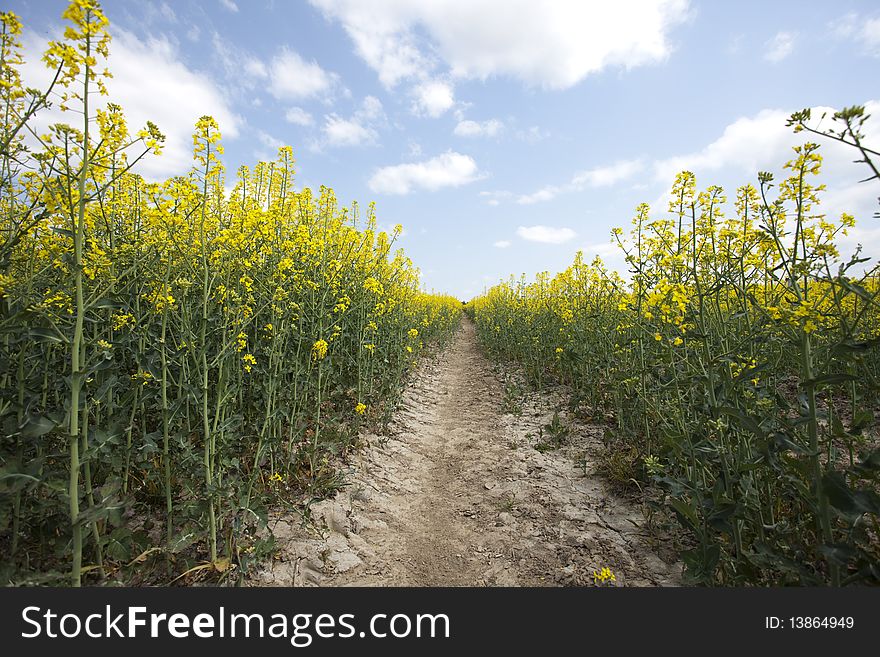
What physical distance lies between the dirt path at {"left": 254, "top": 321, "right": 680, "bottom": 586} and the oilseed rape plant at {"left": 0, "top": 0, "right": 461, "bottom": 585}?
1.47 feet

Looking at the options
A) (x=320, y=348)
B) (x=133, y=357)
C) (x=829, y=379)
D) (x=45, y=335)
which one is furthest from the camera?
(x=320, y=348)

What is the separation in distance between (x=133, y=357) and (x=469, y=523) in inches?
137

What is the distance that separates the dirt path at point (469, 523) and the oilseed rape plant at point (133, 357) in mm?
449

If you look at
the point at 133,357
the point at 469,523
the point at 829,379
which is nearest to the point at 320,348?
the point at 133,357

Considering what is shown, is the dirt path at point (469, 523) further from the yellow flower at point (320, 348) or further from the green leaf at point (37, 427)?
the green leaf at point (37, 427)

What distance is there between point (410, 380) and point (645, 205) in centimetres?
641

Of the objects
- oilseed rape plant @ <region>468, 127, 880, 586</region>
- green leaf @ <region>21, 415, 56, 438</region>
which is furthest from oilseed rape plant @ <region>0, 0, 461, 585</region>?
oilseed rape plant @ <region>468, 127, 880, 586</region>

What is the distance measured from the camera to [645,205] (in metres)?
4.68

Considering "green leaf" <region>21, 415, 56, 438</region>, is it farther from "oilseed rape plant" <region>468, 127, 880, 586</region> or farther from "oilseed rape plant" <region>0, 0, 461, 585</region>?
"oilseed rape plant" <region>468, 127, 880, 586</region>

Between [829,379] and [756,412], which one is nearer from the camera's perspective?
[829,379]

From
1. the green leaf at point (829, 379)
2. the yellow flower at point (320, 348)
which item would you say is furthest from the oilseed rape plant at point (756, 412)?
the yellow flower at point (320, 348)

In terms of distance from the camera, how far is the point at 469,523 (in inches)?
163

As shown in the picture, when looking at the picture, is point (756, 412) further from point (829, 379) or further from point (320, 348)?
point (320, 348)

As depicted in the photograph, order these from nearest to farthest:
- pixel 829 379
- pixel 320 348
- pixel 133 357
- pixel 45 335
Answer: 1. pixel 829 379
2. pixel 45 335
3. pixel 133 357
4. pixel 320 348
